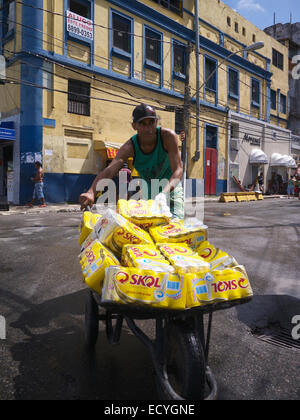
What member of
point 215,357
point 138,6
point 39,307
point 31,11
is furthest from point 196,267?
point 138,6

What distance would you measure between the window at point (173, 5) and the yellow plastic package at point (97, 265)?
21.7 m

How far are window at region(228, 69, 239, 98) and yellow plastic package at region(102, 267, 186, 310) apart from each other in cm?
2612

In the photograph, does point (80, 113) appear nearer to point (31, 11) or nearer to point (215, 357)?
point (31, 11)

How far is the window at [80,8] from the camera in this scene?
15789 millimetres

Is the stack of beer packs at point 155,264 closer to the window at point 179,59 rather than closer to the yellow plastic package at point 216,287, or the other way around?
the yellow plastic package at point 216,287

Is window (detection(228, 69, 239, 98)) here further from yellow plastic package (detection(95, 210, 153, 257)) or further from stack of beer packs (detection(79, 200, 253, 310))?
yellow plastic package (detection(95, 210, 153, 257))

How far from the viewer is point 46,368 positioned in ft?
7.64

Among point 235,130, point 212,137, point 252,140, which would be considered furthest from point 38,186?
point 252,140

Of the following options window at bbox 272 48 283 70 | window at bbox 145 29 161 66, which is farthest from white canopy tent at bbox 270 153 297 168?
window at bbox 145 29 161 66

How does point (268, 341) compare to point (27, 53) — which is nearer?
point (268, 341)

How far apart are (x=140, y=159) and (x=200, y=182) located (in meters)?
20.0

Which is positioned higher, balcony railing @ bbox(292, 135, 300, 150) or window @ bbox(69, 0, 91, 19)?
window @ bbox(69, 0, 91, 19)

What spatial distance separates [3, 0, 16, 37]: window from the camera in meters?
15.1
